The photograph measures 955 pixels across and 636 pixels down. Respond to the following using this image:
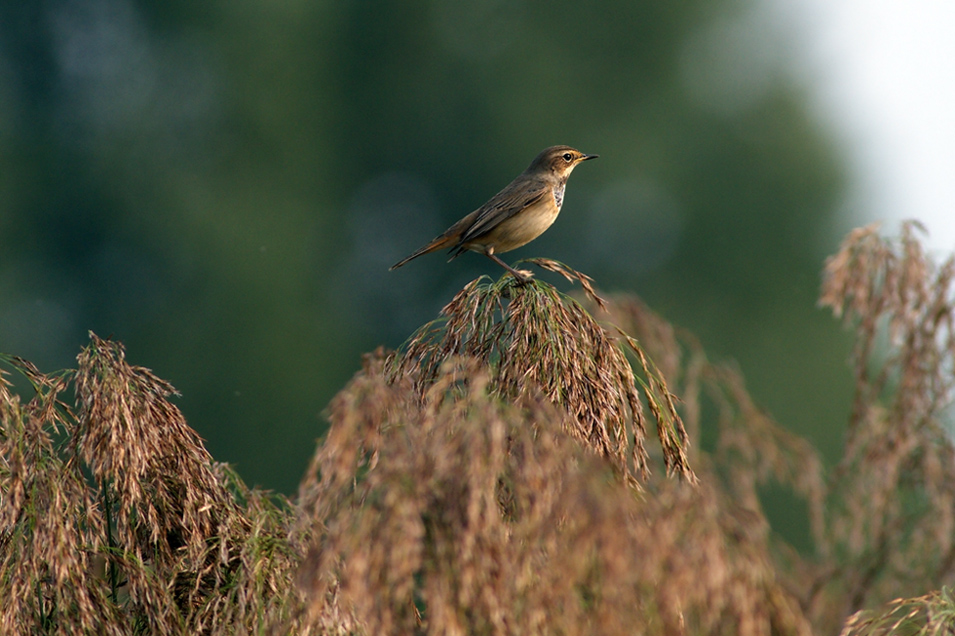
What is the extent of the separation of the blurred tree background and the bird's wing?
13.3 metres

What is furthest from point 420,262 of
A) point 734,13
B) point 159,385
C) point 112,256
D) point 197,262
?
point 159,385

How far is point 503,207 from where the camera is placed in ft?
15.4

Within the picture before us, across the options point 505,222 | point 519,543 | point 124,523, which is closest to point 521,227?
point 505,222

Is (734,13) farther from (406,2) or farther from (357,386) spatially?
(357,386)

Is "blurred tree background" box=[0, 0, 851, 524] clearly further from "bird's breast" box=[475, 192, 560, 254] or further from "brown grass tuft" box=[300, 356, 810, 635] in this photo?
"brown grass tuft" box=[300, 356, 810, 635]

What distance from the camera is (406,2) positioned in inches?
950

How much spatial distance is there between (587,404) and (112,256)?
18.4m

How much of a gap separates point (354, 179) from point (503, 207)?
18077 millimetres

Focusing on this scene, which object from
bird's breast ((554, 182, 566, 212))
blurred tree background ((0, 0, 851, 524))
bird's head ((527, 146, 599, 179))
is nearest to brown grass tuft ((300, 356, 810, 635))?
bird's breast ((554, 182, 566, 212))

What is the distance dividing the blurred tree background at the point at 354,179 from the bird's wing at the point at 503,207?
13.3 m

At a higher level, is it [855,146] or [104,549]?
[855,146]

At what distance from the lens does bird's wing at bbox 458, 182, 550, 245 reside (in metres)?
4.62

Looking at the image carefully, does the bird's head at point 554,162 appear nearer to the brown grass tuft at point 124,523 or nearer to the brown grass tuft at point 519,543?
the brown grass tuft at point 124,523

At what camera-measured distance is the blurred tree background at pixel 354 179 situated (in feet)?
63.4
